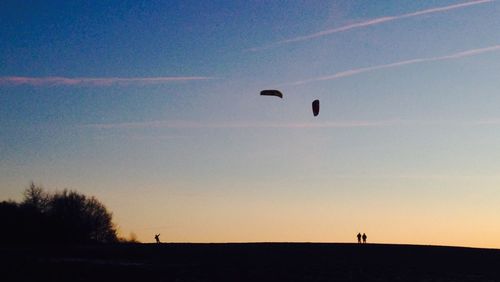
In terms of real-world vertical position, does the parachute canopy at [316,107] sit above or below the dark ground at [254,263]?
above

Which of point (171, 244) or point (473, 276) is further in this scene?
point (171, 244)

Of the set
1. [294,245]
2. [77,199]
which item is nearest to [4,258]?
[294,245]

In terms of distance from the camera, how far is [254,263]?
4572 centimetres

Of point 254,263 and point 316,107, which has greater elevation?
point 316,107

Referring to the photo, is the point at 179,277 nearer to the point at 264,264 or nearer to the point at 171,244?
the point at 264,264

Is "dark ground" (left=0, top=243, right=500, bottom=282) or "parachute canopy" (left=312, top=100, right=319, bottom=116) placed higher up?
"parachute canopy" (left=312, top=100, right=319, bottom=116)

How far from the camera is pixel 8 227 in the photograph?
7006 cm

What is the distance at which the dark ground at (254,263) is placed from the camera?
3659 cm

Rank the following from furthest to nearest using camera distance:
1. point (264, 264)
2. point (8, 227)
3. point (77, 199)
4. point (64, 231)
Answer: point (77, 199) < point (64, 231) < point (8, 227) < point (264, 264)

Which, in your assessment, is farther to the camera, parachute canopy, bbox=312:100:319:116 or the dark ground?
parachute canopy, bbox=312:100:319:116

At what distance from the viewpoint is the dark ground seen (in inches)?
1441

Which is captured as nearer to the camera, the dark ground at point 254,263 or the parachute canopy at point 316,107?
the dark ground at point 254,263

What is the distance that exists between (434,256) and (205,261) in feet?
66.6

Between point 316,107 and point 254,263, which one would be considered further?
point 254,263
